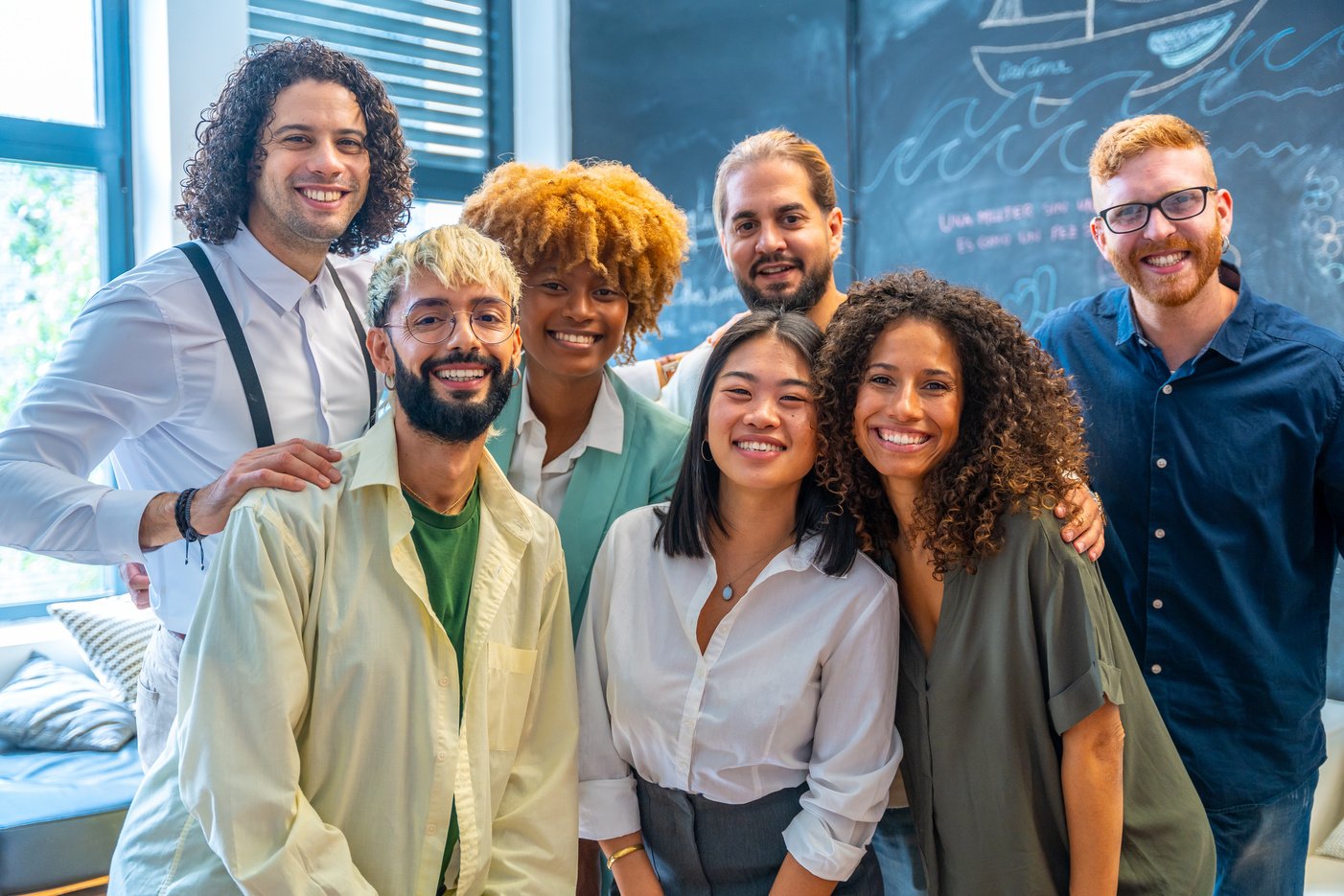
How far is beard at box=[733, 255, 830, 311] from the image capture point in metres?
2.57

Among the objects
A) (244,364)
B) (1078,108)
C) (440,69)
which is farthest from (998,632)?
(440,69)

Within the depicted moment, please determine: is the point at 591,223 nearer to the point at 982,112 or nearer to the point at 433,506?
the point at 433,506

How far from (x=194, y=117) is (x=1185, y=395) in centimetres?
360

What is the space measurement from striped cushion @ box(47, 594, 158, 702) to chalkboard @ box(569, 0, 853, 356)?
95.0 inches

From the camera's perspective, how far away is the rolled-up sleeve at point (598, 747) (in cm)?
191

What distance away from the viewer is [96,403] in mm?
1930

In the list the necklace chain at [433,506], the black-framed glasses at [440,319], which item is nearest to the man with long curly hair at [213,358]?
the necklace chain at [433,506]

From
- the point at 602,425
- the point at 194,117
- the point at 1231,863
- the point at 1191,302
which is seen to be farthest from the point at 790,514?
the point at 194,117

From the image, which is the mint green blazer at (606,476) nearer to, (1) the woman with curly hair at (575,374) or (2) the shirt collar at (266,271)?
(1) the woman with curly hair at (575,374)

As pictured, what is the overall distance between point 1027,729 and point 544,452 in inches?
42.9

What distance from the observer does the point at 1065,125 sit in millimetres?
3416

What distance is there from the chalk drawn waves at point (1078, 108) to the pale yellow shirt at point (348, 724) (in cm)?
245

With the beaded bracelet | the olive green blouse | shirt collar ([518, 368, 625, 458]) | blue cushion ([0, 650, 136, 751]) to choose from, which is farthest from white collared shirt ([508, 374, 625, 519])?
blue cushion ([0, 650, 136, 751])

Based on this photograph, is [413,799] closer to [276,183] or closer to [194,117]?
[276,183]
